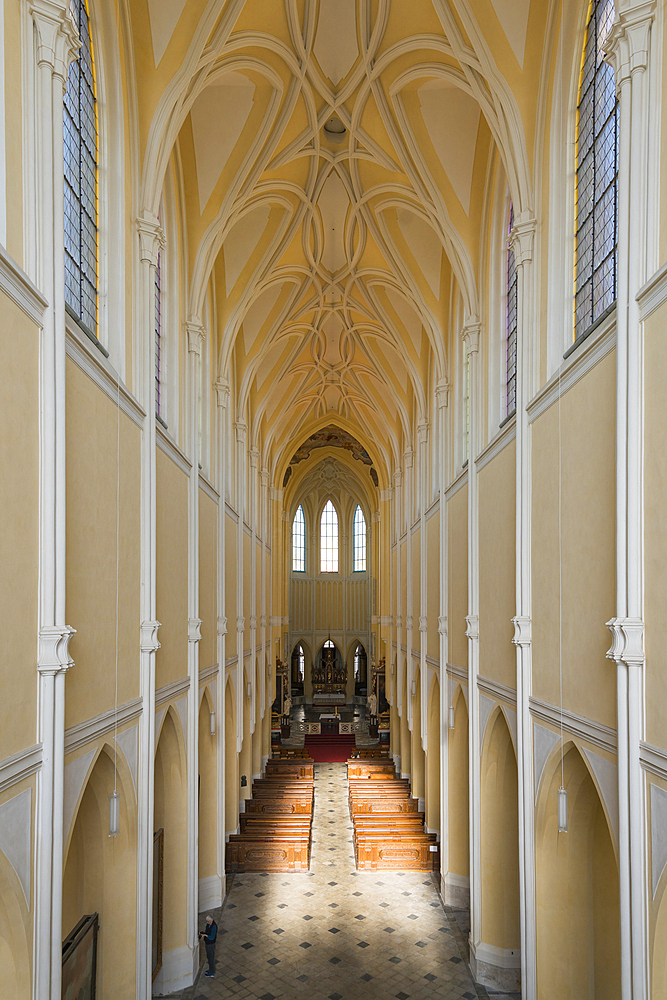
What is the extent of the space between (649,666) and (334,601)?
142ft

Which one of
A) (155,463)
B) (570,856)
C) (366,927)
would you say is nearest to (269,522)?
(366,927)

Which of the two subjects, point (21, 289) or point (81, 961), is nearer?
point (21, 289)

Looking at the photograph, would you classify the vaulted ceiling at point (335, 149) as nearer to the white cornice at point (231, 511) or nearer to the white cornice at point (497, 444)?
the white cornice at point (497, 444)

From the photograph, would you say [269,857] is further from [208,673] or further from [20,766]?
[20,766]

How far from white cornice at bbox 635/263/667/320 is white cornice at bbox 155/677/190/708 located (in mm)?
8495

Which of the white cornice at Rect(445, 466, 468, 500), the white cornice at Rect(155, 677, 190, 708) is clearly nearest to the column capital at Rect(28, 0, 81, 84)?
the white cornice at Rect(155, 677, 190, 708)

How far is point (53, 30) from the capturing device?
666cm

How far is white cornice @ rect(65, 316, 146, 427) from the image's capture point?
7777mm

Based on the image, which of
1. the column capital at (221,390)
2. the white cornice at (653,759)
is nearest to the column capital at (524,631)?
the white cornice at (653,759)

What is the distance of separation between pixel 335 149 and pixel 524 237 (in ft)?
26.0

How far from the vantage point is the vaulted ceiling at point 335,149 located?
11141 mm

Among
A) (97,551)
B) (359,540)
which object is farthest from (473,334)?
(359,540)

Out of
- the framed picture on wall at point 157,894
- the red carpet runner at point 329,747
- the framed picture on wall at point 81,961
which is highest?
the framed picture on wall at point 81,961

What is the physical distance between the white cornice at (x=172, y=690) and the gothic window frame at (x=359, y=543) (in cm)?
3540
